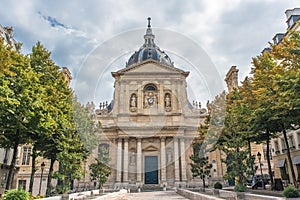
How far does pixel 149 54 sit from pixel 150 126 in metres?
18.1

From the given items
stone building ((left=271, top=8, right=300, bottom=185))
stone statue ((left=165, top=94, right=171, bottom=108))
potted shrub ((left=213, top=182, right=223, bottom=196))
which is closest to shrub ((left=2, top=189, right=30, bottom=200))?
potted shrub ((left=213, top=182, right=223, bottom=196))

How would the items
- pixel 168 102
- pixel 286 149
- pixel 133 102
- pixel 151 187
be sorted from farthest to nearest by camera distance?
1. pixel 168 102
2. pixel 133 102
3. pixel 151 187
4. pixel 286 149

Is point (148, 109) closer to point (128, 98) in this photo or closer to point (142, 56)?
point (128, 98)

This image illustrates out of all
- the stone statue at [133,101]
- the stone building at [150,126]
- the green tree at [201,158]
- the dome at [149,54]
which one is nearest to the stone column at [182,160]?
the stone building at [150,126]

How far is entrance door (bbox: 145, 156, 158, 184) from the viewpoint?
37.9 meters

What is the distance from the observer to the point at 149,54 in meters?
51.7

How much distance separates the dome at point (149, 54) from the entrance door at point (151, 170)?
19.2m

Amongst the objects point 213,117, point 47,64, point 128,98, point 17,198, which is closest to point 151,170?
point 128,98

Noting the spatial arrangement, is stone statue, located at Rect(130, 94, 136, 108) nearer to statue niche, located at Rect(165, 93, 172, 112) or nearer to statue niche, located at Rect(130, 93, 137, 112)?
statue niche, located at Rect(130, 93, 137, 112)

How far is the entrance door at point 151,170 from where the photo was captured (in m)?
37.9

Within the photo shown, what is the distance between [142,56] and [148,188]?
2641 centimetres

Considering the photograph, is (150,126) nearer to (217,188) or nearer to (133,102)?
(133,102)

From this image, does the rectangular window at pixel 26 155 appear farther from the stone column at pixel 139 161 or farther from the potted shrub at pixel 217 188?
the potted shrub at pixel 217 188

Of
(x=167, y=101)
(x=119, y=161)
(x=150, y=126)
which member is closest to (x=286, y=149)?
(x=150, y=126)
